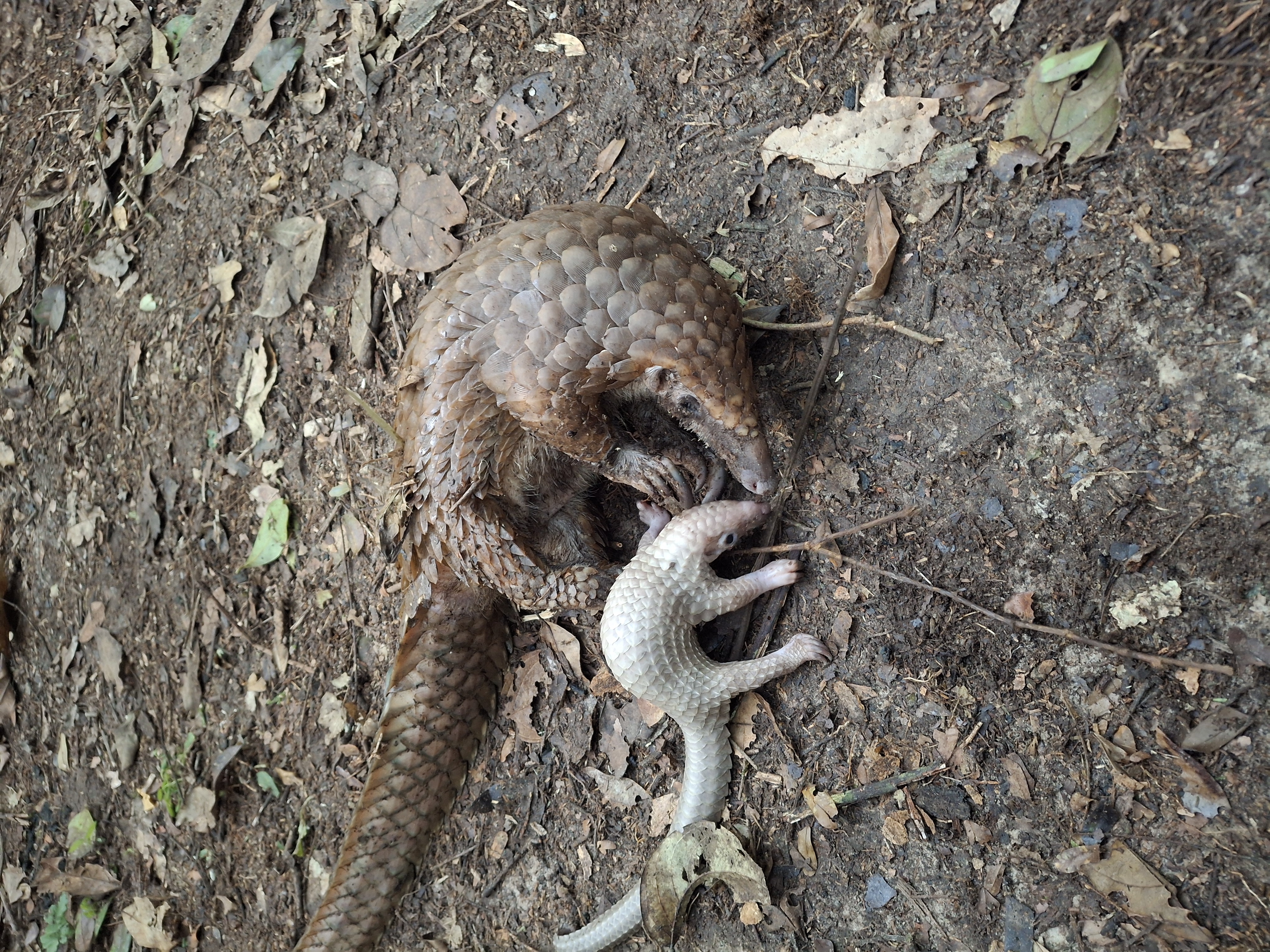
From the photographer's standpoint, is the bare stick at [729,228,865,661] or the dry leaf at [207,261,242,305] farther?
the dry leaf at [207,261,242,305]

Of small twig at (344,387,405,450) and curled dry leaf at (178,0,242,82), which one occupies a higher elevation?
curled dry leaf at (178,0,242,82)

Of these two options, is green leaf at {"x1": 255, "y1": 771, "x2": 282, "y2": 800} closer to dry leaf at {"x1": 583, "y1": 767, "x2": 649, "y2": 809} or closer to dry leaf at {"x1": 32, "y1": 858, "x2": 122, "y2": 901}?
dry leaf at {"x1": 32, "y1": 858, "x2": 122, "y2": 901}

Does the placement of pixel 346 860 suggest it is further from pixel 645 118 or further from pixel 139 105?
pixel 139 105

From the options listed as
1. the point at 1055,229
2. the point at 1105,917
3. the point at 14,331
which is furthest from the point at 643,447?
the point at 14,331

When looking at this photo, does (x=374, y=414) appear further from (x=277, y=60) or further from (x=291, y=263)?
(x=277, y=60)

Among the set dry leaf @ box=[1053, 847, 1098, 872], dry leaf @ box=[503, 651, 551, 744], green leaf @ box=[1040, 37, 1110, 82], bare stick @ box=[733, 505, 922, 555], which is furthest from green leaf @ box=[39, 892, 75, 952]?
green leaf @ box=[1040, 37, 1110, 82]

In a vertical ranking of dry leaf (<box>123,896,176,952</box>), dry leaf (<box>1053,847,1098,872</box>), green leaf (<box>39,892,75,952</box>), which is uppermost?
dry leaf (<box>1053,847,1098,872</box>)
